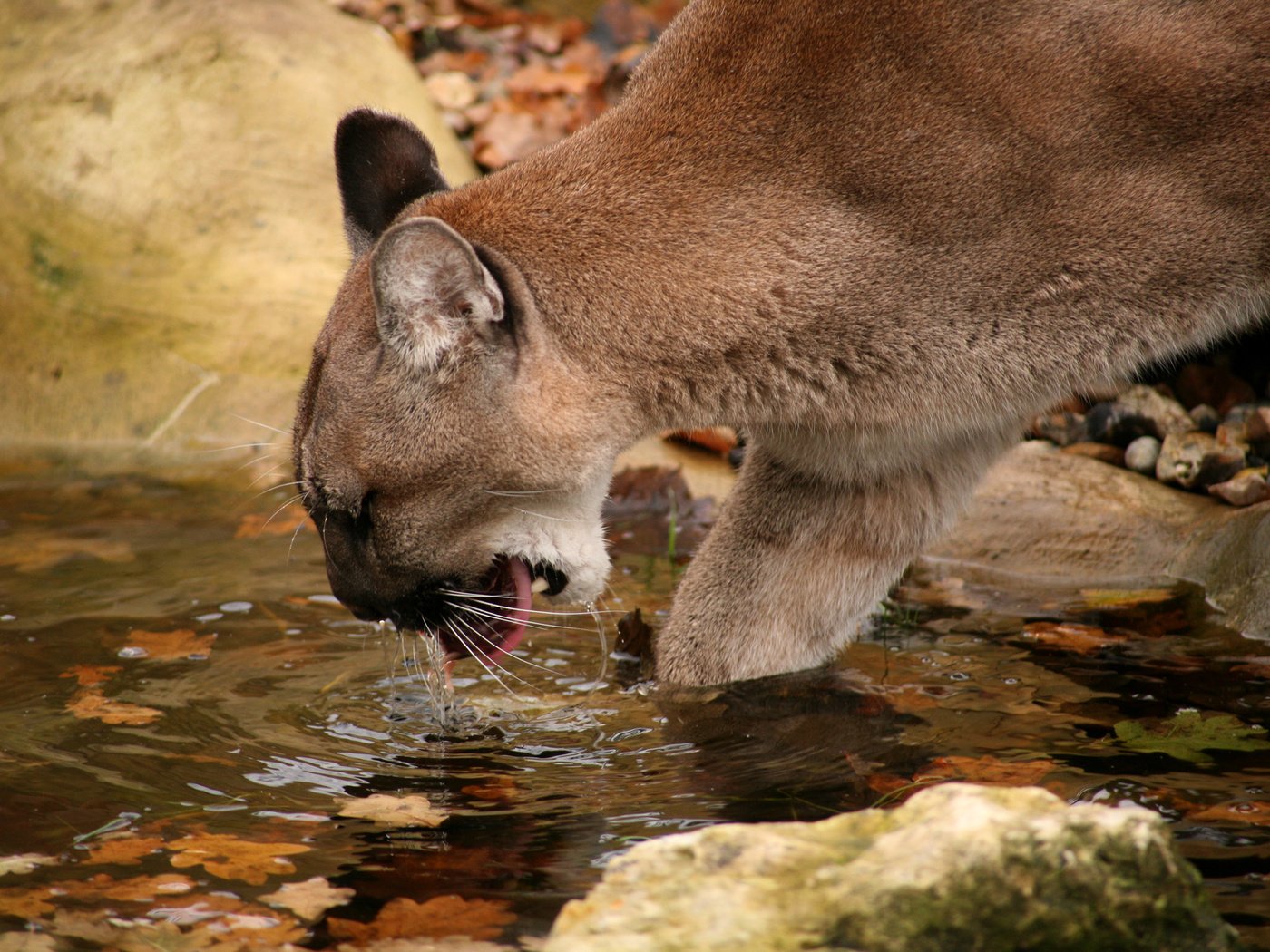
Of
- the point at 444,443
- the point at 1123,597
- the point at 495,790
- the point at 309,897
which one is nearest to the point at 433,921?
the point at 309,897

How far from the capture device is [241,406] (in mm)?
7574


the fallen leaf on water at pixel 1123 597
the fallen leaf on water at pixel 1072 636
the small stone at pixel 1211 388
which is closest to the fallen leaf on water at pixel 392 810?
the fallen leaf on water at pixel 1072 636

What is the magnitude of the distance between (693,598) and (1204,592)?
1.97 m

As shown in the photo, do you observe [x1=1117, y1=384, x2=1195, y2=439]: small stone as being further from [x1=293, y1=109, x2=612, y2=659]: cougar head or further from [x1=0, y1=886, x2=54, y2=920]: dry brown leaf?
[x1=0, y1=886, x2=54, y2=920]: dry brown leaf

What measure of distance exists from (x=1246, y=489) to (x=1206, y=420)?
765 millimetres

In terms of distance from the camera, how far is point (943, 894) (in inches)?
97.7

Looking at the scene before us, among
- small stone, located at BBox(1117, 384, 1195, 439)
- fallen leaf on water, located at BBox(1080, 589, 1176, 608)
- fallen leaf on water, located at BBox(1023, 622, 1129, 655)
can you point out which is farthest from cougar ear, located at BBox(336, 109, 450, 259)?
small stone, located at BBox(1117, 384, 1195, 439)

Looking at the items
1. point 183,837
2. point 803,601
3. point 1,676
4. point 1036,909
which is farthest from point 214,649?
point 1036,909

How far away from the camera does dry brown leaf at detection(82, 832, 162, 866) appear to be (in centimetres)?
347

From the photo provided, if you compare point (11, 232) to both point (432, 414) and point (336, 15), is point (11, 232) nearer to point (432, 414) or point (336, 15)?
point (336, 15)

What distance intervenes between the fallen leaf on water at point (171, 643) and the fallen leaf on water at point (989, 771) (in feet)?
8.19

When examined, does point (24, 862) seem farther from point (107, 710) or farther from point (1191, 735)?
point (1191, 735)

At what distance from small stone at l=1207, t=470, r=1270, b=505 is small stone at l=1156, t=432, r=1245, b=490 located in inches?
5.2

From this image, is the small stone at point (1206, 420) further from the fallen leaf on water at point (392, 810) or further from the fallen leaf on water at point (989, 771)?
the fallen leaf on water at point (392, 810)
